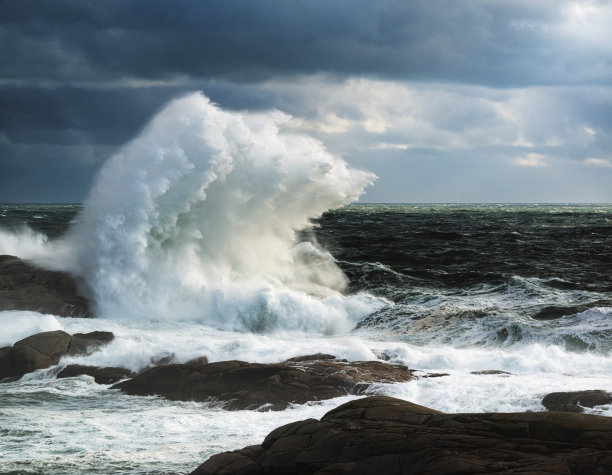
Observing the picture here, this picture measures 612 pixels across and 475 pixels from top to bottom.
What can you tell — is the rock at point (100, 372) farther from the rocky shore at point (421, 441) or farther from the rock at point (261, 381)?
the rocky shore at point (421, 441)

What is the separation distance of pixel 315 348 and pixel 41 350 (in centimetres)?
617

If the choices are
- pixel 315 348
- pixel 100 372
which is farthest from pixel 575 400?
pixel 100 372

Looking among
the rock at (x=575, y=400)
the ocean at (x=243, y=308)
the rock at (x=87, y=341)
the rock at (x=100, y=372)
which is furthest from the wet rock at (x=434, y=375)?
the rock at (x=87, y=341)

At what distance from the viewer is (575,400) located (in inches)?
379

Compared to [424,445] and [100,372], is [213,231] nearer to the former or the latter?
[100,372]

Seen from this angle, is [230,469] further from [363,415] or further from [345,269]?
[345,269]

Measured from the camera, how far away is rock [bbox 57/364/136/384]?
13.0m

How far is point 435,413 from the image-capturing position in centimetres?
703

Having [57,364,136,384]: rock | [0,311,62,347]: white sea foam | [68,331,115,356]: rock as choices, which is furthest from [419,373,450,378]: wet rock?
[0,311,62,347]: white sea foam

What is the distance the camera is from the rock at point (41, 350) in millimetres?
13375

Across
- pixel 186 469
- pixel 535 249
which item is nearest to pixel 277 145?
pixel 186 469

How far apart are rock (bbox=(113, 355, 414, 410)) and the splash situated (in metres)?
5.98

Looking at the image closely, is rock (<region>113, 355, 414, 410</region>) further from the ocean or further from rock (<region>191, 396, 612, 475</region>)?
rock (<region>191, 396, 612, 475</region>)

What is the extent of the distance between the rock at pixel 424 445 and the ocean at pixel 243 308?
196cm
